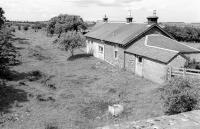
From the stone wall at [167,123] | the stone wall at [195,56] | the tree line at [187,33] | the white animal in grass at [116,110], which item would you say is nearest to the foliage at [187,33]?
the tree line at [187,33]

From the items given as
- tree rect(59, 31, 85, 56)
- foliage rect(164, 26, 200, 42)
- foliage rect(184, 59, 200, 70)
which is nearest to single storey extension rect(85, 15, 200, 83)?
foliage rect(184, 59, 200, 70)

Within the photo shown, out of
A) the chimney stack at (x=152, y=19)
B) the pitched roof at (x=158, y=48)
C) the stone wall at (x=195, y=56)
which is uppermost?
the chimney stack at (x=152, y=19)

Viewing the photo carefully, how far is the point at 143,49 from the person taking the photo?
25.5 meters

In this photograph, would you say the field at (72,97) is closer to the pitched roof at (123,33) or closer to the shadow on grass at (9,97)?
the shadow on grass at (9,97)

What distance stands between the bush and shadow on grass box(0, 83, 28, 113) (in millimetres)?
10552

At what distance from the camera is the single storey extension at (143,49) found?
21.8 metres

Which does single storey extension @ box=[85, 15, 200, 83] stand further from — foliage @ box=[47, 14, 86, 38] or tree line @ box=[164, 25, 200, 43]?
tree line @ box=[164, 25, 200, 43]

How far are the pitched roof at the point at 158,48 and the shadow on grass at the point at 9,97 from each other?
1298cm

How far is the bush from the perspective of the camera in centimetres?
1246

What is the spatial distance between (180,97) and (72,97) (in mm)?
9134

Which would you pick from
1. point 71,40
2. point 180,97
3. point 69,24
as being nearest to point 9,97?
point 180,97

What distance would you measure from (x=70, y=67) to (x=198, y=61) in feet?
53.0

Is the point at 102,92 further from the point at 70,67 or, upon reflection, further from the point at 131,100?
the point at 70,67

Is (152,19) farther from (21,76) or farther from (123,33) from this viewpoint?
(21,76)
